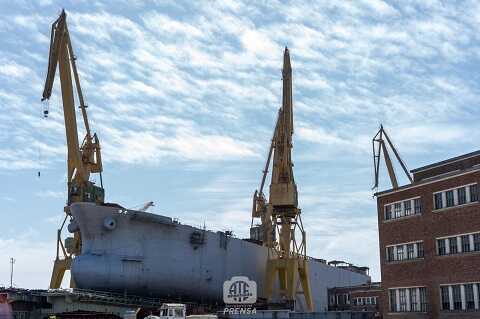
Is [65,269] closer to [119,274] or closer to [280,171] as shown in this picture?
→ [119,274]

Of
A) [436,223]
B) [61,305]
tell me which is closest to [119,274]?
[61,305]

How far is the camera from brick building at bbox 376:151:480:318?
52844mm

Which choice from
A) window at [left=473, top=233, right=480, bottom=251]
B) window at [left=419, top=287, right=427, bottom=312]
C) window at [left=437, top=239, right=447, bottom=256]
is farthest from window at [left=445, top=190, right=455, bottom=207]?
window at [left=419, top=287, right=427, bottom=312]

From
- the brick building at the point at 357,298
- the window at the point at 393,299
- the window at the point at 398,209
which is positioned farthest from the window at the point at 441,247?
the brick building at the point at 357,298

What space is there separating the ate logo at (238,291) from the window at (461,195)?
19136mm

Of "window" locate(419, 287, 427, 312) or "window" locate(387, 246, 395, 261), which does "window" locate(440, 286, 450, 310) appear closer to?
"window" locate(419, 287, 427, 312)

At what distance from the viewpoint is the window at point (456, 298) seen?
174ft

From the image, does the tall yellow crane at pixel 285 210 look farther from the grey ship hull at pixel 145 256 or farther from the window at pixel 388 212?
the window at pixel 388 212

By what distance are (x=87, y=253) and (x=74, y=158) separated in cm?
1654

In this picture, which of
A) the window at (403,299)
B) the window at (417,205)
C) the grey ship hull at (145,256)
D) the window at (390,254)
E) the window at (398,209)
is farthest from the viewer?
the grey ship hull at (145,256)

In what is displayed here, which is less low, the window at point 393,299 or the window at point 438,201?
the window at point 438,201

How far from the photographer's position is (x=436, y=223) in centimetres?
5650

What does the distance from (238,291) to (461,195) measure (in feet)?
68.2

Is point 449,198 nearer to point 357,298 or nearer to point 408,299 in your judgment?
point 408,299
